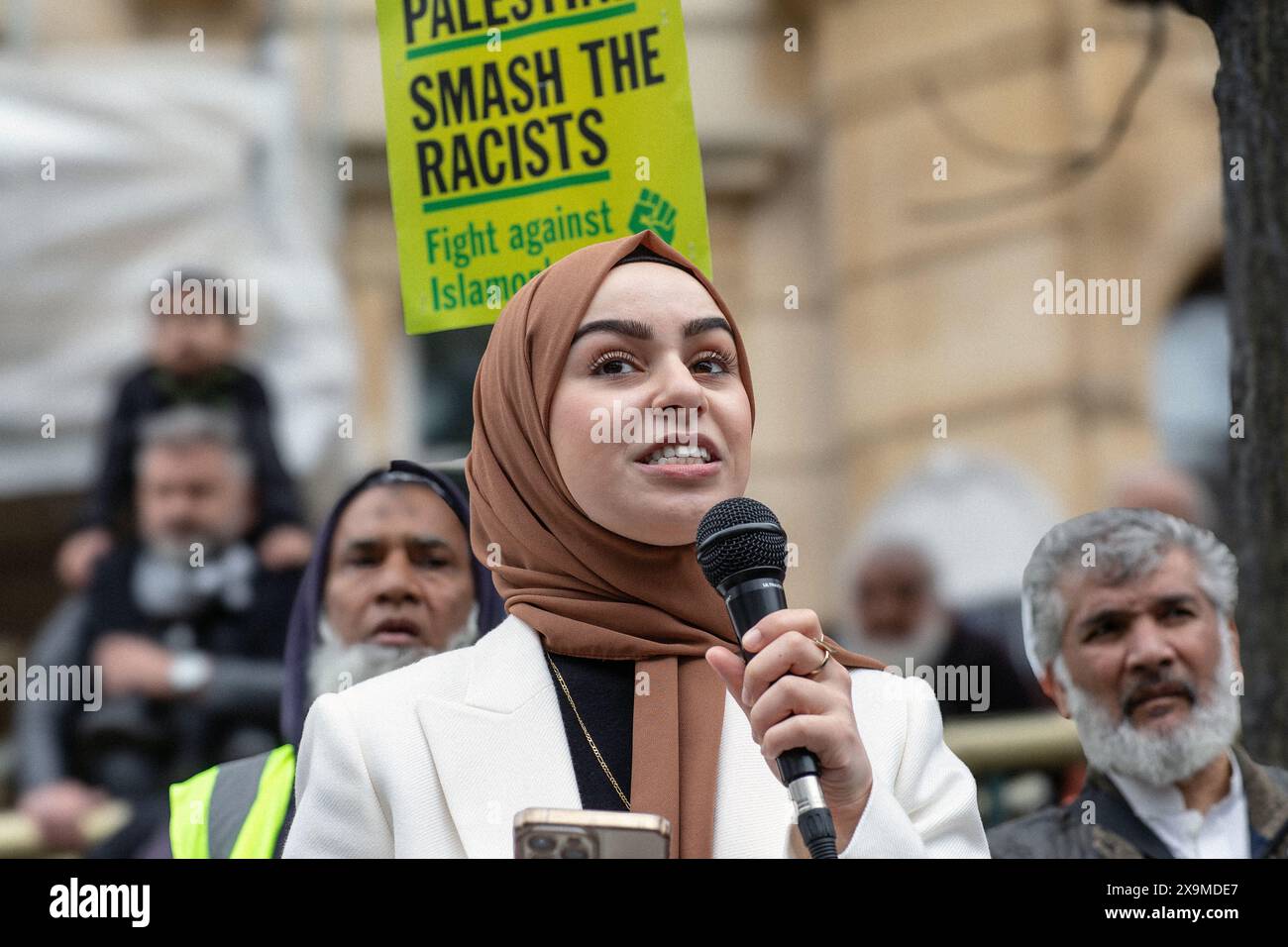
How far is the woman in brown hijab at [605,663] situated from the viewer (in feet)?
9.33

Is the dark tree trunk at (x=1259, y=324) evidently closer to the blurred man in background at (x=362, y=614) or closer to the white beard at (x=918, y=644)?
the blurred man in background at (x=362, y=614)

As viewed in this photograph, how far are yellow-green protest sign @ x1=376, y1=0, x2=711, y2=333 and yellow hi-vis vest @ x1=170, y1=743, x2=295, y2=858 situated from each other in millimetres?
818

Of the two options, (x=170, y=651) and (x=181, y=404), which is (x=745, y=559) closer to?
(x=170, y=651)

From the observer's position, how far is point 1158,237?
11023 mm

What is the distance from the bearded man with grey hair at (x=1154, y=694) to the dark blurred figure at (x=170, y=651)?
245cm

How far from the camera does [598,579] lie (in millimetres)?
2973

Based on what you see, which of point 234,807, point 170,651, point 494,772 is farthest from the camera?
point 170,651

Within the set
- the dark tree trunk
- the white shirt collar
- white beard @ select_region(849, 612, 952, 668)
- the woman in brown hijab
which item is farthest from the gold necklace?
white beard @ select_region(849, 612, 952, 668)

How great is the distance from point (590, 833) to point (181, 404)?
428 cm

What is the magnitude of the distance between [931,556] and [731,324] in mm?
5587
